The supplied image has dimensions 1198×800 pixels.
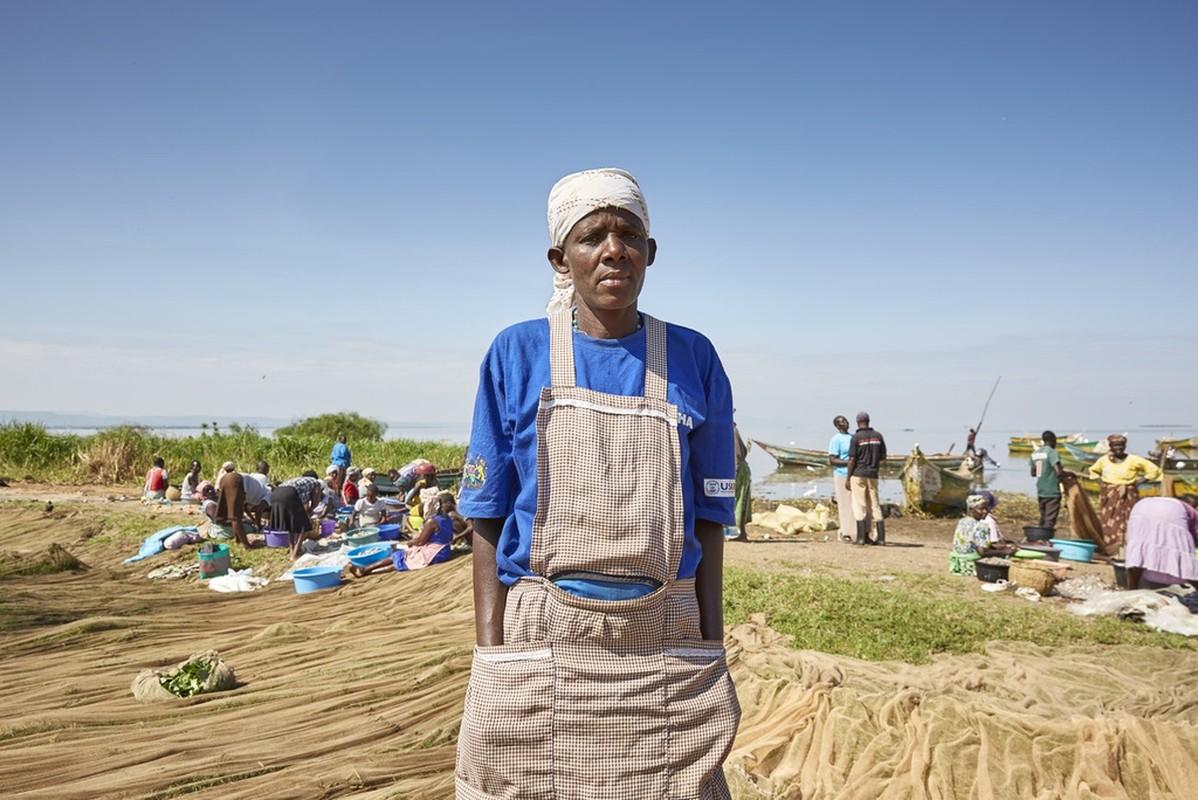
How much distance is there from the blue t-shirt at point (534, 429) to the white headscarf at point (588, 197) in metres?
0.20

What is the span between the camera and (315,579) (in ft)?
24.6

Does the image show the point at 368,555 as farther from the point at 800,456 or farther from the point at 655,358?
the point at 800,456

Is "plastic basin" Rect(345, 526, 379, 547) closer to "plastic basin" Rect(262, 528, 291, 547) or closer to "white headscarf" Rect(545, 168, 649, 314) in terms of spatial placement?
"plastic basin" Rect(262, 528, 291, 547)

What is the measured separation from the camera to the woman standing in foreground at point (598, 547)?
50.4 inches

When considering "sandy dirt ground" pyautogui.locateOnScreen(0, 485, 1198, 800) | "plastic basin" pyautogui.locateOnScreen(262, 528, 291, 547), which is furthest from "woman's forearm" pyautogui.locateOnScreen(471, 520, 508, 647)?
"plastic basin" pyautogui.locateOnScreen(262, 528, 291, 547)

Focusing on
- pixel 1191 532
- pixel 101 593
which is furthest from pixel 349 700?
pixel 1191 532

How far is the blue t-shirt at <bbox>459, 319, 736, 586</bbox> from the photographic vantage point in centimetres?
138

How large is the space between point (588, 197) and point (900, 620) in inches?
205

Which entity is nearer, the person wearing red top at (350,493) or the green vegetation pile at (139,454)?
the person wearing red top at (350,493)

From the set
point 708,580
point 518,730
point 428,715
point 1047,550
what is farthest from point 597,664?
point 1047,550

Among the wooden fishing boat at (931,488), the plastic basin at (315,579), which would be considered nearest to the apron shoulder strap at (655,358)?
the plastic basin at (315,579)

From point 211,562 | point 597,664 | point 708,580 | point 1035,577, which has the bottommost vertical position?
point 211,562

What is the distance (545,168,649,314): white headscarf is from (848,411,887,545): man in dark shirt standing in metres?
8.87

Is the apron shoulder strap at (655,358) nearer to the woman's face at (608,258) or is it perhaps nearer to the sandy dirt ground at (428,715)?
the woman's face at (608,258)
